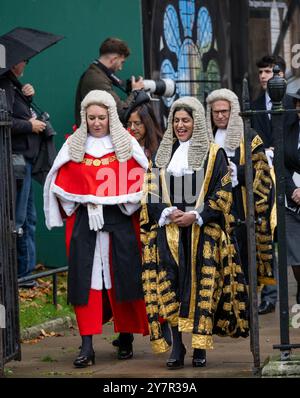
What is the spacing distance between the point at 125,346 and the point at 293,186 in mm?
2089

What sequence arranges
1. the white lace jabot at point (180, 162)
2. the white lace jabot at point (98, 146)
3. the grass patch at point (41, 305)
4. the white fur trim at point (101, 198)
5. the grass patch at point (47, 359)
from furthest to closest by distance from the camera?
the grass patch at point (41, 305), the grass patch at point (47, 359), the white lace jabot at point (98, 146), the white fur trim at point (101, 198), the white lace jabot at point (180, 162)

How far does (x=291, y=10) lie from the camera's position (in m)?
16.4

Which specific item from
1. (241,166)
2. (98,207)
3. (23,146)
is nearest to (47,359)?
(98,207)

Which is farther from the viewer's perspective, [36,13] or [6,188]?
[36,13]

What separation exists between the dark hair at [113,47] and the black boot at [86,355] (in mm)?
3770

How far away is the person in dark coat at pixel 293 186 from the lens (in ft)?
35.9

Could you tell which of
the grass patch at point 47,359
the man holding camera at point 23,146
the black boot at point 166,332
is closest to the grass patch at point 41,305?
the man holding camera at point 23,146

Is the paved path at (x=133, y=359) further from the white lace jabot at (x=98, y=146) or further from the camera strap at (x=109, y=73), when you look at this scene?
the camera strap at (x=109, y=73)

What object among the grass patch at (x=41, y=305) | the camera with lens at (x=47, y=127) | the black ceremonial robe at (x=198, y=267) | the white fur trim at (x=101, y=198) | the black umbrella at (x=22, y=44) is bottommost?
the grass patch at (x=41, y=305)

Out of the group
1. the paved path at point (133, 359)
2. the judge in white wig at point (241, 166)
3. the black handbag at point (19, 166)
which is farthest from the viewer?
the black handbag at point (19, 166)

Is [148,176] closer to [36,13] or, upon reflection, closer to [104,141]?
[104,141]
